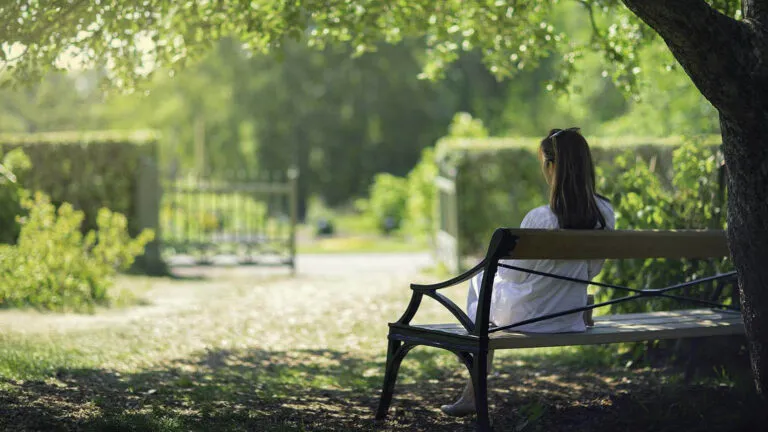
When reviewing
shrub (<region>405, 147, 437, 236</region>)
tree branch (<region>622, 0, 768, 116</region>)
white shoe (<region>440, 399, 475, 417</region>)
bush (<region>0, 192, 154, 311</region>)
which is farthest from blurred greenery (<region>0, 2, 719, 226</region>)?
tree branch (<region>622, 0, 768, 116</region>)

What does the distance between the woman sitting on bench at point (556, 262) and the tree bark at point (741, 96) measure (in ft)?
2.41

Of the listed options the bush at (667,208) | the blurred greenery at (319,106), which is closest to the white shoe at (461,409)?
the bush at (667,208)

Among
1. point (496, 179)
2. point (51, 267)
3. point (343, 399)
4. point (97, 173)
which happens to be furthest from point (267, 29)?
point (97, 173)

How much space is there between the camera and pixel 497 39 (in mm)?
7922

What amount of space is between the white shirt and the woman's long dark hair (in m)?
0.08

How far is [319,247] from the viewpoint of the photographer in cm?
2144

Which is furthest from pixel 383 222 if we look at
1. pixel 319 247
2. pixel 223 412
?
pixel 223 412

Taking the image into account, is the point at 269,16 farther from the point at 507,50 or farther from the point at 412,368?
the point at 412,368

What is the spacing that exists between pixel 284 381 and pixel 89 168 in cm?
831

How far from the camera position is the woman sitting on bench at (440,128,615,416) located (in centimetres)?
513

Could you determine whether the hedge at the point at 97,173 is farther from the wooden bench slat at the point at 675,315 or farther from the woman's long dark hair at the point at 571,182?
the woman's long dark hair at the point at 571,182

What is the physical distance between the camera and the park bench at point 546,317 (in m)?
4.77

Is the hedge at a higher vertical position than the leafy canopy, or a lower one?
lower

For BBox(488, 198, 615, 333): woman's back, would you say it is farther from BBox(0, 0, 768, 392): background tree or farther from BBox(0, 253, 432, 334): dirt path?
BBox(0, 253, 432, 334): dirt path
